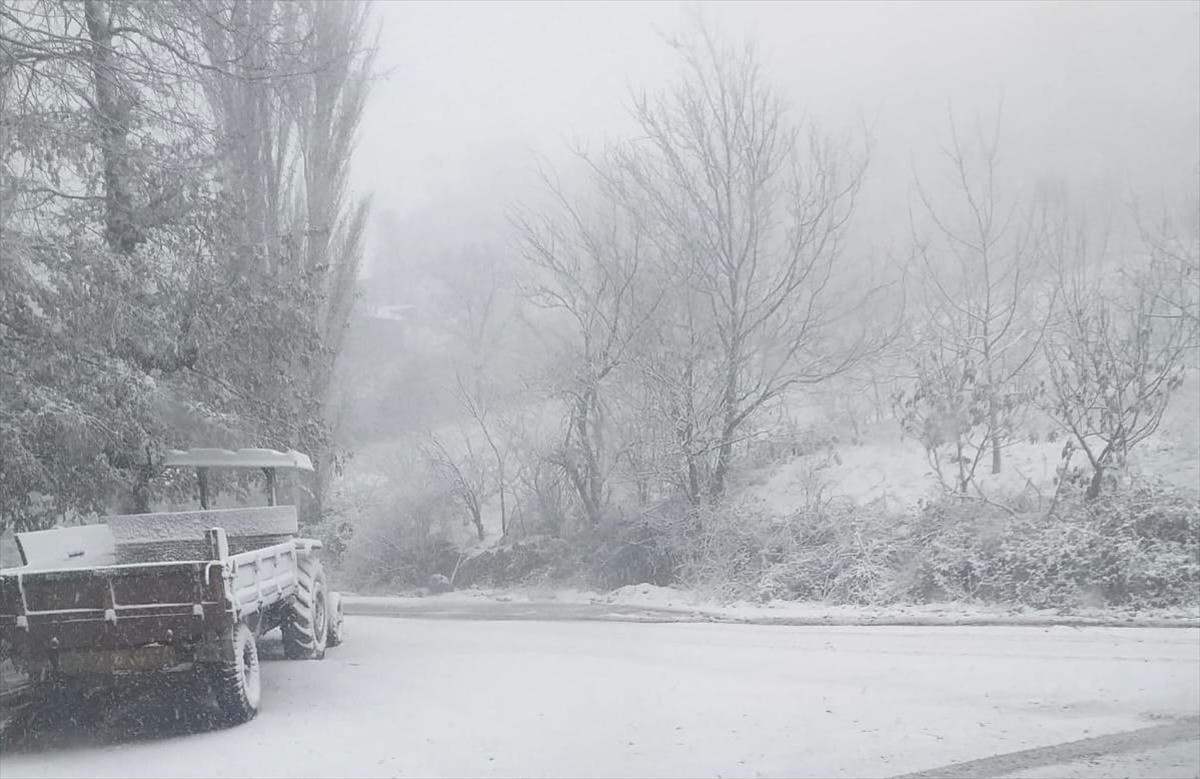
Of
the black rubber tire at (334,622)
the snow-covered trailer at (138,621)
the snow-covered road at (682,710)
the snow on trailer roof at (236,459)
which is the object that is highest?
the snow on trailer roof at (236,459)

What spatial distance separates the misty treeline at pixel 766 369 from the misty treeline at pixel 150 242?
18.0 ft

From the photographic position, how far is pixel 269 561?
8.12 metres

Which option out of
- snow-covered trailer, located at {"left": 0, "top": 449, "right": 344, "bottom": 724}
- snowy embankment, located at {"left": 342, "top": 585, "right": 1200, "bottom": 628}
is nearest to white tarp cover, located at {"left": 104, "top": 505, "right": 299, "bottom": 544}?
snow-covered trailer, located at {"left": 0, "top": 449, "right": 344, "bottom": 724}

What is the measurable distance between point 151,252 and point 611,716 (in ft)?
27.3

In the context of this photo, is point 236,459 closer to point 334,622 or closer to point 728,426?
point 334,622

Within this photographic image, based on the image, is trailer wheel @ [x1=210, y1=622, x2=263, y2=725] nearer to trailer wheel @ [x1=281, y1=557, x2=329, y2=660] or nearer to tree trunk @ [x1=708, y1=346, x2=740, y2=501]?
trailer wheel @ [x1=281, y1=557, x2=329, y2=660]

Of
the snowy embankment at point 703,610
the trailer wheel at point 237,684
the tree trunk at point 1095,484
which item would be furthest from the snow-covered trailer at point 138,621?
the tree trunk at point 1095,484

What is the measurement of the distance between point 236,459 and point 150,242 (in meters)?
3.13

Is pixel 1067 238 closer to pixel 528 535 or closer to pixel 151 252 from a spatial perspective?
pixel 528 535

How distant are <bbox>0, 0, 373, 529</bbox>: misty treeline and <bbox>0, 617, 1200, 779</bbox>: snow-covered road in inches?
126

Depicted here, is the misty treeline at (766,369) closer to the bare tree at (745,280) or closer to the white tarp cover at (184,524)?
the bare tree at (745,280)

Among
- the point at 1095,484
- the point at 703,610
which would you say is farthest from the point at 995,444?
the point at 703,610

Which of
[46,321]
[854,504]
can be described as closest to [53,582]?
[46,321]

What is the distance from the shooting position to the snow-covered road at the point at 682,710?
567cm
